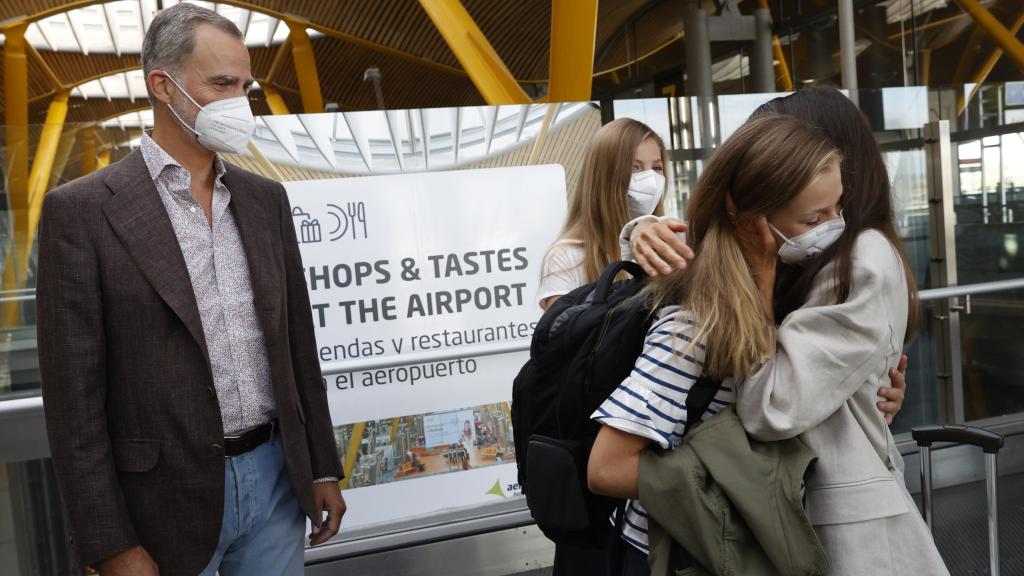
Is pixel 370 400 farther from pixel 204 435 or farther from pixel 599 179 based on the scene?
pixel 204 435

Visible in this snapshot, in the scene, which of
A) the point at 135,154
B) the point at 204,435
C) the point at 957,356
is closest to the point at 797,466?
the point at 204,435

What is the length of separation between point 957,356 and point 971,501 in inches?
33.7

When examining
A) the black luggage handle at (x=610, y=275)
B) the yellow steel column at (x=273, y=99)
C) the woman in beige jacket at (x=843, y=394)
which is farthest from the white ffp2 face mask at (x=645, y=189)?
the yellow steel column at (x=273, y=99)

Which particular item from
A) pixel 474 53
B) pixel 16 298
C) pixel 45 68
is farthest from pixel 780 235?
pixel 45 68

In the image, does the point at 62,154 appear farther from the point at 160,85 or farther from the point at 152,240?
the point at 152,240

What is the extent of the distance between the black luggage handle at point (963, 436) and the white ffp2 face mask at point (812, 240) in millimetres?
913

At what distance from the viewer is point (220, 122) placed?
1833 mm

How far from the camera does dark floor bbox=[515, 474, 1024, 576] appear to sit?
3.63 m

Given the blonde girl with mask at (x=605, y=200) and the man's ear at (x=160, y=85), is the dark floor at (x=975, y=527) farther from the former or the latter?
the man's ear at (x=160, y=85)

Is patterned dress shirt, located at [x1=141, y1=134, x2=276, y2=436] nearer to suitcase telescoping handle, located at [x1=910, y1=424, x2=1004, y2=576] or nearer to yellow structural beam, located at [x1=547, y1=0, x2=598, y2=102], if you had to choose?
suitcase telescoping handle, located at [x1=910, y1=424, x2=1004, y2=576]

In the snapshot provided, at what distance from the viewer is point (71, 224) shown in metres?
1.62

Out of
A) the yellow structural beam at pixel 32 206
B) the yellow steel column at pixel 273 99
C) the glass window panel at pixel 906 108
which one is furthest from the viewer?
the yellow steel column at pixel 273 99

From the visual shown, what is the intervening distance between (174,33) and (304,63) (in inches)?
783

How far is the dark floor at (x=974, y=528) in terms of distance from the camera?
363 cm
